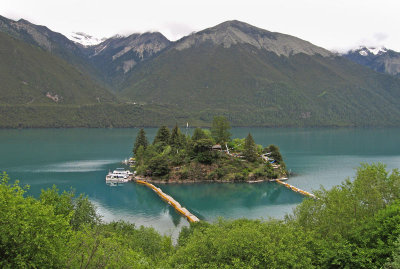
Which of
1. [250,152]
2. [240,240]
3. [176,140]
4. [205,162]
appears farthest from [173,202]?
[240,240]

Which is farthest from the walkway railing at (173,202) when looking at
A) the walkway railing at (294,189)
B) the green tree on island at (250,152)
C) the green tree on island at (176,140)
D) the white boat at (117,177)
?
the walkway railing at (294,189)

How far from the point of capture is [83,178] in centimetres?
7919

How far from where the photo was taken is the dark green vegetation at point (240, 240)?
1494 cm

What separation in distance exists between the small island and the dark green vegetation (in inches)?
1611

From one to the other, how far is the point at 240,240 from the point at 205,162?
56857 millimetres

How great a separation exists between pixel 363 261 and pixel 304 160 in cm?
9110

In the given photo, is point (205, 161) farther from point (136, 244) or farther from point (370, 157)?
point (370, 157)

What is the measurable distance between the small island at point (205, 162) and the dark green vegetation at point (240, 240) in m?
40.9

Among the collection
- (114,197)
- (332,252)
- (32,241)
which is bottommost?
(114,197)

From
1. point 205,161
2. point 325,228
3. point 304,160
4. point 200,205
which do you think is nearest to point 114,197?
point 200,205

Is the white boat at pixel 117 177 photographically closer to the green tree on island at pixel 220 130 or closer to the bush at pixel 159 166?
the bush at pixel 159 166

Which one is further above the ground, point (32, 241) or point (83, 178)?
point (32, 241)

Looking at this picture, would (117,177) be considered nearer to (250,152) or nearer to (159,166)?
(159,166)

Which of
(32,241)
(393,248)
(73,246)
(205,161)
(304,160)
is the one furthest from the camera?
(304,160)
